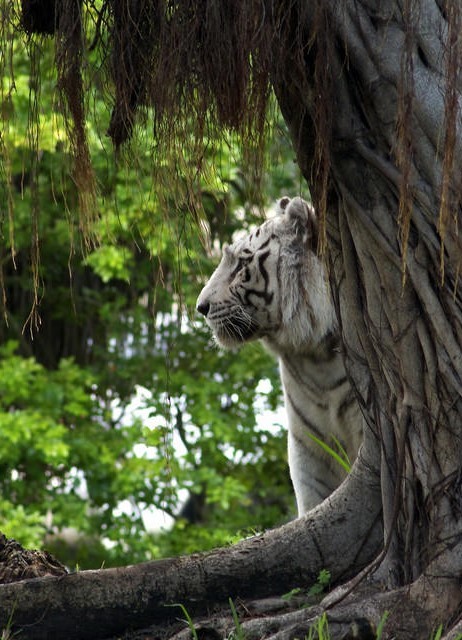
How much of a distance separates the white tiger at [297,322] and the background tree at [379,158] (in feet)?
6.78

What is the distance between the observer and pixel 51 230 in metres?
12.3

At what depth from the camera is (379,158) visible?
3541 millimetres

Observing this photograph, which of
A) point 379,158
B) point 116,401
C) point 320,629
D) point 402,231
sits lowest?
point 320,629

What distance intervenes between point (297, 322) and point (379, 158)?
8.47 feet

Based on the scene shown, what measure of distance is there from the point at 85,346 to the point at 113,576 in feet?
33.7

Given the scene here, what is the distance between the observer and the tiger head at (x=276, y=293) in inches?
238

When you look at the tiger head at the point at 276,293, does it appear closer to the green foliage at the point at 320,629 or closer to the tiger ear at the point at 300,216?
the tiger ear at the point at 300,216

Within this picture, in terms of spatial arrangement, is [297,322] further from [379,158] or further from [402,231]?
[402,231]

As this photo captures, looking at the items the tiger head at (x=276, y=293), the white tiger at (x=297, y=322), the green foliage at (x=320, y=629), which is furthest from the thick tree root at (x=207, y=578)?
the tiger head at (x=276, y=293)

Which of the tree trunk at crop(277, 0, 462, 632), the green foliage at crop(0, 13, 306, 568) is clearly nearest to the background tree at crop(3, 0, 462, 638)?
the tree trunk at crop(277, 0, 462, 632)

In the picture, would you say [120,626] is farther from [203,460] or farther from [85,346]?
[85,346]

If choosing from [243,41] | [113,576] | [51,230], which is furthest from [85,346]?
[243,41]

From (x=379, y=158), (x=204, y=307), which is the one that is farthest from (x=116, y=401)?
(x=379, y=158)

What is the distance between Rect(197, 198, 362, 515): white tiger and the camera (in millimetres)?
6039
